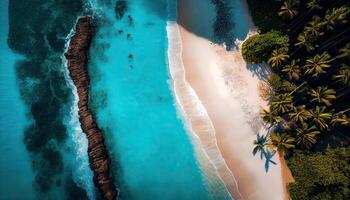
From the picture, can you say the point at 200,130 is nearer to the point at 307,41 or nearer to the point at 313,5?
the point at 307,41

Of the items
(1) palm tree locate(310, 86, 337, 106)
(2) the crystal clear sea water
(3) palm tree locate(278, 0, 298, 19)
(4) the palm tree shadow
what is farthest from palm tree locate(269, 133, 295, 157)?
(3) palm tree locate(278, 0, 298, 19)

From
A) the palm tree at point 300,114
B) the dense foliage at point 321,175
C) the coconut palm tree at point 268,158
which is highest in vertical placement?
the palm tree at point 300,114

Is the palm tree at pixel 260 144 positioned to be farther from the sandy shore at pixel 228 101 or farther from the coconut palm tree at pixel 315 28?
the coconut palm tree at pixel 315 28

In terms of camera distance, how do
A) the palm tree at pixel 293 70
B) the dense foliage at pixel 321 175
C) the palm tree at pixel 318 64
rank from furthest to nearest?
the palm tree at pixel 293 70 → the palm tree at pixel 318 64 → the dense foliage at pixel 321 175

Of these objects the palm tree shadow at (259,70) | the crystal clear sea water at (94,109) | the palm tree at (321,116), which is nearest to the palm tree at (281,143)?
the palm tree at (321,116)

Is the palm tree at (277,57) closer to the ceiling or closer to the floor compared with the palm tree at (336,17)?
closer to the floor

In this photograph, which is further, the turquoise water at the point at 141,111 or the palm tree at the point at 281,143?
the palm tree at the point at 281,143
